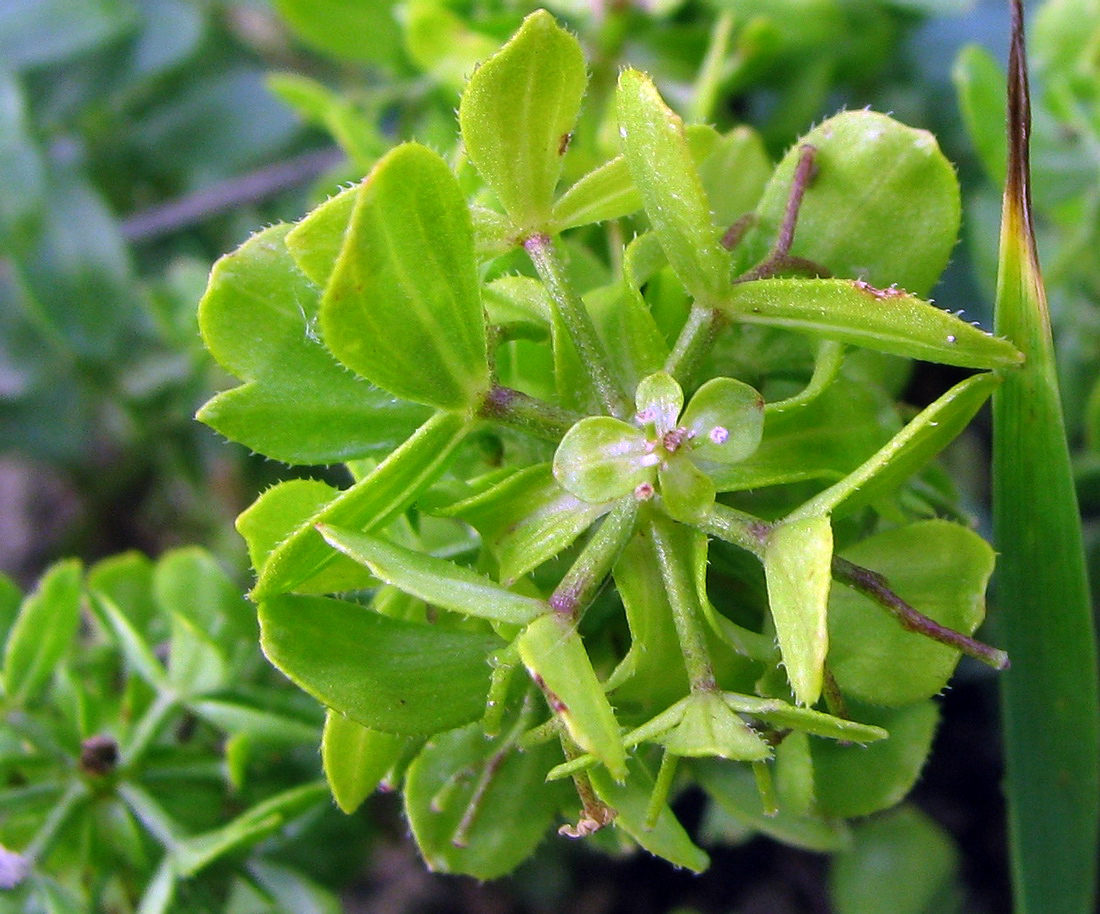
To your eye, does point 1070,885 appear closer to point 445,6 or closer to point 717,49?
point 717,49

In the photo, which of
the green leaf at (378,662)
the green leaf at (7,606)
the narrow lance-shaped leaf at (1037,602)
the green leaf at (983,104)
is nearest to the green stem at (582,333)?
the green leaf at (378,662)

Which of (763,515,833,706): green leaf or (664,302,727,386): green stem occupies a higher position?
(664,302,727,386): green stem

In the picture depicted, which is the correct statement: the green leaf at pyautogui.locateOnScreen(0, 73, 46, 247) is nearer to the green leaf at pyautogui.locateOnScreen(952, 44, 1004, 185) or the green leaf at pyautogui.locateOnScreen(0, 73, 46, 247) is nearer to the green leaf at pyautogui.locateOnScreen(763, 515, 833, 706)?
the green leaf at pyautogui.locateOnScreen(952, 44, 1004, 185)

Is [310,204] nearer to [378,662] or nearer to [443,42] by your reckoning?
[443,42]

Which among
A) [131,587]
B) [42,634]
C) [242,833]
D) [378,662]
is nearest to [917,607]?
[378,662]

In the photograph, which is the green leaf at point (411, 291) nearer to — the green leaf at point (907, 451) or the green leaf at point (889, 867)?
the green leaf at point (907, 451)

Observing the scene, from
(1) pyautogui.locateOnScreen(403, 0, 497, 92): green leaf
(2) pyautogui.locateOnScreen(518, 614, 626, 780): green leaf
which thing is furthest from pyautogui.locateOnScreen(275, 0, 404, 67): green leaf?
(2) pyautogui.locateOnScreen(518, 614, 626, 780): green leaf

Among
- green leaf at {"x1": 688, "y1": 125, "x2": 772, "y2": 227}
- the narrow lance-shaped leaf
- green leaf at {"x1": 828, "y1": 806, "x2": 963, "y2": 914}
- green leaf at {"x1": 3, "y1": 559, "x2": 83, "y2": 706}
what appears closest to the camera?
the narrow lance-shaped leaf
